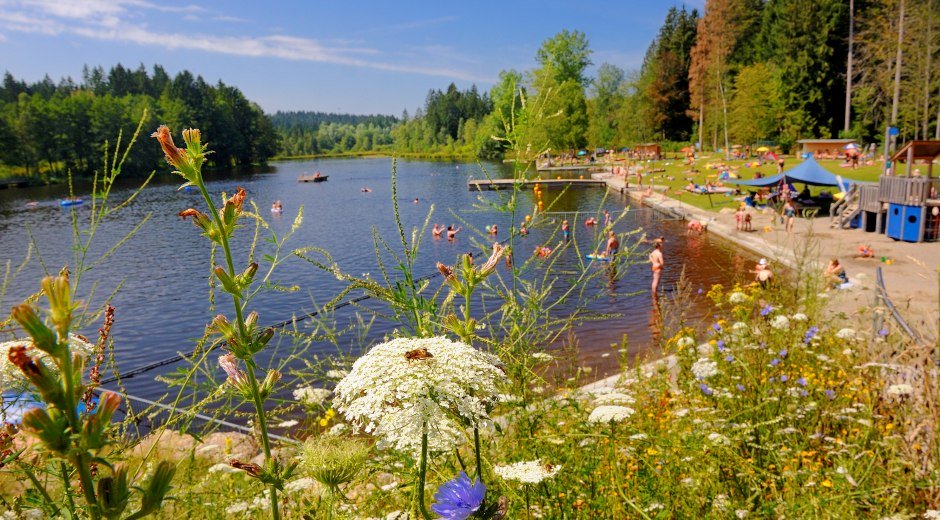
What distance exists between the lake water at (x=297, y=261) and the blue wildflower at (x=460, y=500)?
0.69m

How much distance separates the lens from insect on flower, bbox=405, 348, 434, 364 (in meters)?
1.53

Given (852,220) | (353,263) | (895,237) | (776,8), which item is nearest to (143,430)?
(353,263)

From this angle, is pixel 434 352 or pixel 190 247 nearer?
pixel 434 352

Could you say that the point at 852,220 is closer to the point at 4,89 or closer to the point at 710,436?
the point at 710,436

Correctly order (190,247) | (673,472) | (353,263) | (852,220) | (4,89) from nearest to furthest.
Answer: (673,472) → (852,220) → (353,263) → (190,247) → (4,89)

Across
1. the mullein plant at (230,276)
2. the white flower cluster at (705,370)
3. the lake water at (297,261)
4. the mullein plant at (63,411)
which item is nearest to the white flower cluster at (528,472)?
the mullein plant at (230,276)

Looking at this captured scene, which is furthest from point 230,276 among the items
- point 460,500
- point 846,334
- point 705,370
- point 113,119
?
point 113,119

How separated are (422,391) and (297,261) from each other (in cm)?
2466

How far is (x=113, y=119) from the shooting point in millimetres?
92000

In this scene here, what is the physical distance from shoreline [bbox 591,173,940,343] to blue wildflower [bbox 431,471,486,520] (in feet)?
14.9

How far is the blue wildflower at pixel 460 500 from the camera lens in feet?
4.33

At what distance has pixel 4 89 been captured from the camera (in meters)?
121

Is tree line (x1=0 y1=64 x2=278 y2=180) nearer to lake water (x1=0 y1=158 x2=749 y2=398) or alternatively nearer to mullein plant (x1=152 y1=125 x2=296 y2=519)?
lake water (x1=0 y1=158 x2=749 y2=398)

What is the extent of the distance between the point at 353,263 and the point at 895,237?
19.9 metres
